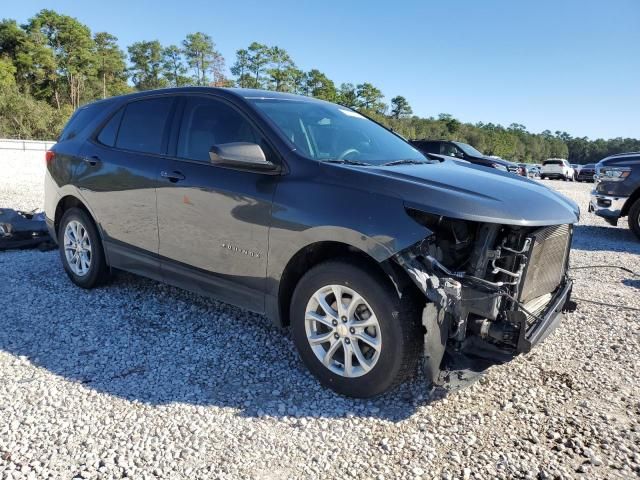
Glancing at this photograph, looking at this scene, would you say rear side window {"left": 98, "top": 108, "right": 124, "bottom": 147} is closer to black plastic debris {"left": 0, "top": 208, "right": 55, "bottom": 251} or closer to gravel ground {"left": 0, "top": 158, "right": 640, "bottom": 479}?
gravel ground {"left": 0, "top": 158, "right": 640, "bottom": 479}

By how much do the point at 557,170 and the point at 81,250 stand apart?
4212cm

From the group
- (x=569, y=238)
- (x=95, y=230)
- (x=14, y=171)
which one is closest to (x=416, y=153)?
(x=569, y=238)

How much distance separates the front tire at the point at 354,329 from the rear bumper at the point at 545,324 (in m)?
0.56

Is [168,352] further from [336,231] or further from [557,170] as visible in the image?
[557,170]

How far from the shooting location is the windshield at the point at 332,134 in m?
3.52

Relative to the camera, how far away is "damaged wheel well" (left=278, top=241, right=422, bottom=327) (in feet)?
9.33

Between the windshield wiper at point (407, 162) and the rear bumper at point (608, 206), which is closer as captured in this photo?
the windshield wiper at point (407, 162)

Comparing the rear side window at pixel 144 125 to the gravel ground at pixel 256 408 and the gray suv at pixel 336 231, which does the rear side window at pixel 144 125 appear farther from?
the gravel ground at pixel 256 408

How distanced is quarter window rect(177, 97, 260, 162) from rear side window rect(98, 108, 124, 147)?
97cm

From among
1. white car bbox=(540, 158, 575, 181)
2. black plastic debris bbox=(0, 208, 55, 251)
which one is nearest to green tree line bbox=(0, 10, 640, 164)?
white car bbox=(540, 158, 575, 181)

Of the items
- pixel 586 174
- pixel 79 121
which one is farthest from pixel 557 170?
pixel 79 121

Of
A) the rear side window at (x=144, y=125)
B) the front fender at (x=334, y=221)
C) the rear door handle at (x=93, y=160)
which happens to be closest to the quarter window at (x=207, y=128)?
the rear side window at (x=144, y=125)

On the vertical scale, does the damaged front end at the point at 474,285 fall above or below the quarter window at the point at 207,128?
below

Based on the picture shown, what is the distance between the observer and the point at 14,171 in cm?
1733
